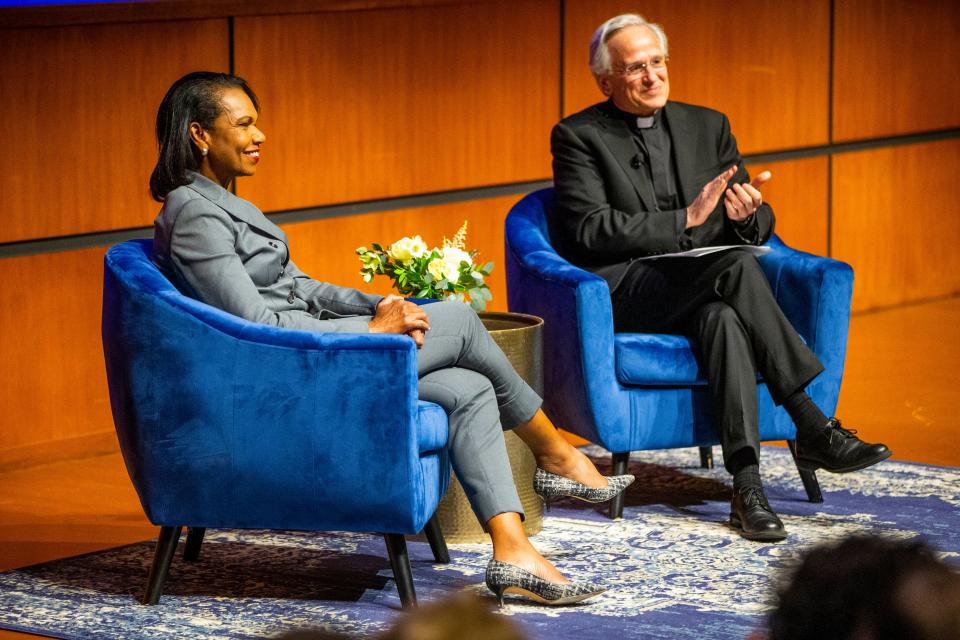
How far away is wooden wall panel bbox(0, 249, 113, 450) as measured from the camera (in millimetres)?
4629

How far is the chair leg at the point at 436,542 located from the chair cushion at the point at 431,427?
1.26ft

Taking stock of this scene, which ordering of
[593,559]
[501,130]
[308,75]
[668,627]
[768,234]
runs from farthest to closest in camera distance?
[501,130]
[308,75]
[768,234]
[593,559]
[668,627]

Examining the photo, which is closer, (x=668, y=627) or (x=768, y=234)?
(x=668, y=627)

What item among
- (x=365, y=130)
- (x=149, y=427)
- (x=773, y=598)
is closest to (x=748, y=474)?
(x=149, y=427)

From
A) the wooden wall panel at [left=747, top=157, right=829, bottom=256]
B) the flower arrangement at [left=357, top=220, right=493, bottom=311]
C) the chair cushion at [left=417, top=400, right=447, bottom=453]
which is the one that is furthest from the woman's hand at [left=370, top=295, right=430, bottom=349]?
the wooden wall panel at [left=747, top=157, right=829, bottom=256]

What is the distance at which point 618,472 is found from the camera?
410 cm

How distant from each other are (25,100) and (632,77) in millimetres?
1843

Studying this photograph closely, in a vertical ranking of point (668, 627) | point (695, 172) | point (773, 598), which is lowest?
point (668, 627)

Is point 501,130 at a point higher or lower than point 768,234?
higher

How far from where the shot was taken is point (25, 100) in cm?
456

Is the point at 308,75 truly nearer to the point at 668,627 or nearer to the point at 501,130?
the point at 501,130

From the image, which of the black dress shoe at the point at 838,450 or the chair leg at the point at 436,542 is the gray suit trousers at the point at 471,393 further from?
the black dress shoe at the point at 838,450

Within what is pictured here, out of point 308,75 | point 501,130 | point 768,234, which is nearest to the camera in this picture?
point 768,234

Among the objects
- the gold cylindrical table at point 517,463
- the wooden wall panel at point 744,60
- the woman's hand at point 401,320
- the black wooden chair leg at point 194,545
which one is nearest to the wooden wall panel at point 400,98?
the wooden wall panel at point 744,60
